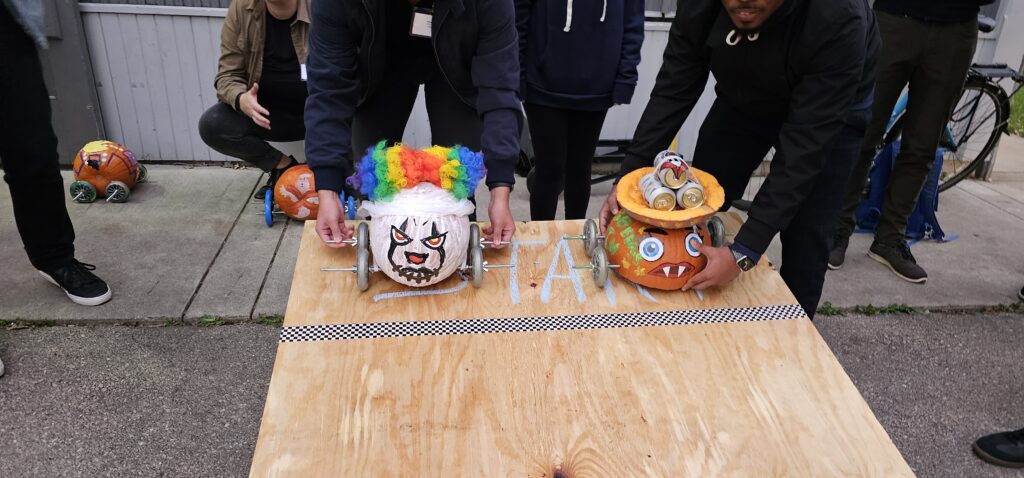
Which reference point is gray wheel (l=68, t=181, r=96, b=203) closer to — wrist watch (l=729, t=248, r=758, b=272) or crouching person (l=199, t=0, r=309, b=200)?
crouching person (l=199, t=0, r=309, b=200)

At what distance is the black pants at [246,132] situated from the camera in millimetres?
3402

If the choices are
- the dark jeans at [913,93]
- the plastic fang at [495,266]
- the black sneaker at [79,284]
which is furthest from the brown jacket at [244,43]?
the dark jeans at [913,93]

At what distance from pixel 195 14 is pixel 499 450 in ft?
12.5

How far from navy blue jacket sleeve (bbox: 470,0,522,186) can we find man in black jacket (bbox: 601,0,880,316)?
1.10 feet

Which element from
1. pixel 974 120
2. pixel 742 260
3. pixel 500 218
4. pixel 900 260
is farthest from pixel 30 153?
pixel 974 120

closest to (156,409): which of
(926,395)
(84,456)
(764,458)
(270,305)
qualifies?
(84,456)

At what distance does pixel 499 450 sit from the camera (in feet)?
4.32

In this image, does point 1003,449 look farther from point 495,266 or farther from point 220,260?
point 220,260

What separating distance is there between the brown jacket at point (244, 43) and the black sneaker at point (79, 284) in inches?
41.6

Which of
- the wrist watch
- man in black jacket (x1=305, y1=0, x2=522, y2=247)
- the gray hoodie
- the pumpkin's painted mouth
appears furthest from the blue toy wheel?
the wrist watch

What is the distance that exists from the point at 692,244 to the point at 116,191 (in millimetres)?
3258

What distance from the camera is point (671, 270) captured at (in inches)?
69.6

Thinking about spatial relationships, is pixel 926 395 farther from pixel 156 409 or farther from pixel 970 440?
pixel 156 409

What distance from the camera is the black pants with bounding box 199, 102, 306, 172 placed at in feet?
11.2
